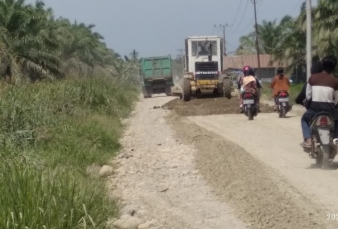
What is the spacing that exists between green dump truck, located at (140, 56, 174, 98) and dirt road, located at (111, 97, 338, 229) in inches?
1124

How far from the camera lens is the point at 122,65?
88.9 meters

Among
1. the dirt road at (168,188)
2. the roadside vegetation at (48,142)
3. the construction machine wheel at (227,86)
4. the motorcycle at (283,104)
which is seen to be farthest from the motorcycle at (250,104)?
the construction machine wheel at (227,86)

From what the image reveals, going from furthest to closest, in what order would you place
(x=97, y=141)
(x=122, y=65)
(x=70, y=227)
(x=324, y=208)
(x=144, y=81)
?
(x=122, y=65), (x=144, y=81), (x=97, y=141), (x=324, y=208), (x=70, y=227)

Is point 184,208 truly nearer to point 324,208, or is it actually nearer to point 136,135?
point 324,208

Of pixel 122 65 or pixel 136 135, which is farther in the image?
pixel 122 65

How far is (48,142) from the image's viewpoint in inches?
486

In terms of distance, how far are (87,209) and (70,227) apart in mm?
597

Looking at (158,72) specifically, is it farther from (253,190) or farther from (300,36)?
(253,190)

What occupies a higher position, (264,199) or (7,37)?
(7,37)

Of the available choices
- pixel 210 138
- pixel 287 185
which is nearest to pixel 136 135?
pixel 210 138

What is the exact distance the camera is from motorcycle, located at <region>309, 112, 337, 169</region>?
9.80m

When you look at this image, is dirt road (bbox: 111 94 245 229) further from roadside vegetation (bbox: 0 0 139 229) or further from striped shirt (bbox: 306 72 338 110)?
striped shirt (bbox: 306 72 338 110)

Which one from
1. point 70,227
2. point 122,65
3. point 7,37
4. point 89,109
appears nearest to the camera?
point 70,227

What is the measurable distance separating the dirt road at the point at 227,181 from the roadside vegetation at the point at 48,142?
26.9 inches
